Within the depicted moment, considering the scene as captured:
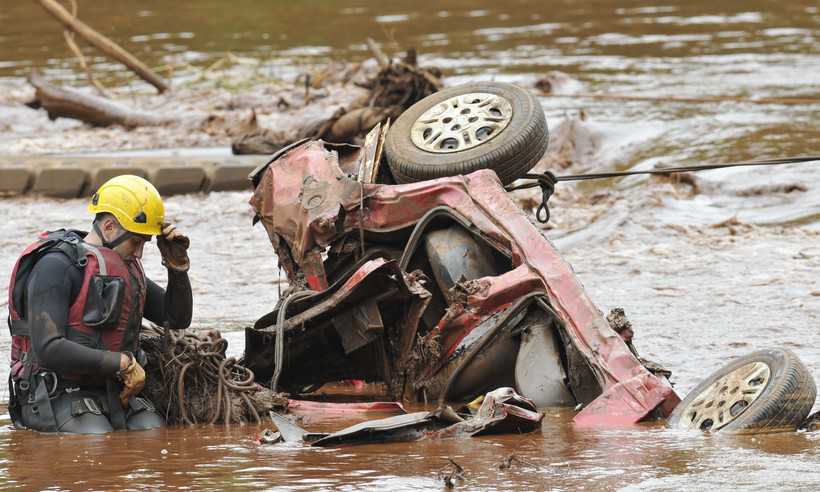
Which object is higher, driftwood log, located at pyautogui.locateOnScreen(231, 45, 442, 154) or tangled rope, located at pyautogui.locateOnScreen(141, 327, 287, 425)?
tangled rope, located at pyautogui.locateOnScreen(141, 327, 287, 425)

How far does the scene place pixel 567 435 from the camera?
6441 mm

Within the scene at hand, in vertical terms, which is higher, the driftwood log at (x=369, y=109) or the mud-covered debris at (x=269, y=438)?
the mud-covered debris at (x=269, y=438)

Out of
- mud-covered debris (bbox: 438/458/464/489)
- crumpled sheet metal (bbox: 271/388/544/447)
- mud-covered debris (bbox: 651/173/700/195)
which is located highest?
mud-covered debris (bbox: 438/458/464/489)

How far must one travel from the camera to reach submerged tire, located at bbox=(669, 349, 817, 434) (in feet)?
20.6

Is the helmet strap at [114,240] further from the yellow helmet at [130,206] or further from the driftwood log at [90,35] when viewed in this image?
the driftwood log at [90,35]

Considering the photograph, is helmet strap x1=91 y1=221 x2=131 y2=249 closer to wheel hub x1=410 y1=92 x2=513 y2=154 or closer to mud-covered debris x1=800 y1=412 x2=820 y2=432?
wheel hub x1=410 y1=92 x2=513 y2=154

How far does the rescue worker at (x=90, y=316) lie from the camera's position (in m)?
6.73

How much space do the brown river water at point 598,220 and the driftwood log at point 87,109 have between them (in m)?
0.83

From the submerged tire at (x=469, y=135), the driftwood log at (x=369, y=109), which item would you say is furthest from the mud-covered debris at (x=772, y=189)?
the submerged tire at (x=469, y=135)

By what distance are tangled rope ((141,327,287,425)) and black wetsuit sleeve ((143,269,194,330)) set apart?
0.07 meters

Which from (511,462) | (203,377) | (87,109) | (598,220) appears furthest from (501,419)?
(87,109)

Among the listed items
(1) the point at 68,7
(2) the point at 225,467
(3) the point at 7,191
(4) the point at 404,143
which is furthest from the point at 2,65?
(2) the point at 225,467

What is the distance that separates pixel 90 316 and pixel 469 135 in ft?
8.12

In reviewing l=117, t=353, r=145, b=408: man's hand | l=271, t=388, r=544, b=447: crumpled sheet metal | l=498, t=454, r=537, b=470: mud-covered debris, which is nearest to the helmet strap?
l=117, t=353, r=145, b=408: man's hand
